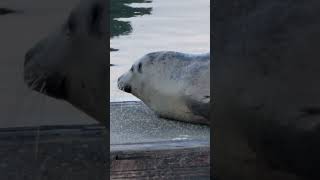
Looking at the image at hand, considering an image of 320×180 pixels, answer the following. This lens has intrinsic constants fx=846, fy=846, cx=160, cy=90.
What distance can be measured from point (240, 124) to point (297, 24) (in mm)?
488

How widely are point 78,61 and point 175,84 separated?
2.47m

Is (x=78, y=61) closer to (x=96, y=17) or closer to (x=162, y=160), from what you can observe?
(x=96, y=17)

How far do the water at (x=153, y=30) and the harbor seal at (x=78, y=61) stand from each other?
10.9 ft

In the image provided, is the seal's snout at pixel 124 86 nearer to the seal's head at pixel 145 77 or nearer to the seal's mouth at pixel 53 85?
the seal's head at pixel 145 77

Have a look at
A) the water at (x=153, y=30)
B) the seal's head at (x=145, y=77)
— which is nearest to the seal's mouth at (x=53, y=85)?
the seal's head at (x=145, y=77)

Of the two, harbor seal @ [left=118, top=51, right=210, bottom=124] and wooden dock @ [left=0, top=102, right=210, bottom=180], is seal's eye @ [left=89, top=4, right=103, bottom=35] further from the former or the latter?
harbor seal @ [left=118, top=51, right=210, bottom=124]

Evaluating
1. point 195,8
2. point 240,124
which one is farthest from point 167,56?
point 195,8

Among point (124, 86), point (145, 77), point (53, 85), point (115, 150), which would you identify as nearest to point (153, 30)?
point (124, 86)

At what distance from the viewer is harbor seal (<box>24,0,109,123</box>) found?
3.37m

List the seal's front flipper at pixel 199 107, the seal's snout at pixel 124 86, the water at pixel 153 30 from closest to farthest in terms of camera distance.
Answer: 1. the seal's front flipper at pixel 199 107
2. the seal's snout at pixel 124 86
3. the water at pixel 153 30

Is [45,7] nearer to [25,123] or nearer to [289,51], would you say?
[25,123]

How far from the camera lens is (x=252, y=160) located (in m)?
3.63

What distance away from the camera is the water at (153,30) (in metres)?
8.97

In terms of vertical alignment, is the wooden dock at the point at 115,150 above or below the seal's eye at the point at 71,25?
below
